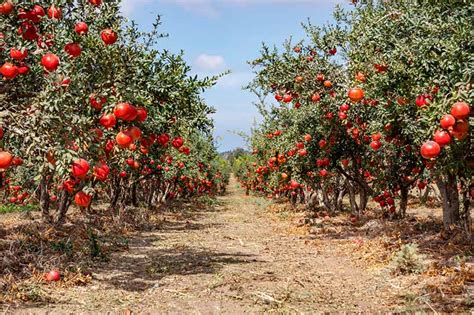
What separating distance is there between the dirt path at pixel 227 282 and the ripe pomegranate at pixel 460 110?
11.6ft

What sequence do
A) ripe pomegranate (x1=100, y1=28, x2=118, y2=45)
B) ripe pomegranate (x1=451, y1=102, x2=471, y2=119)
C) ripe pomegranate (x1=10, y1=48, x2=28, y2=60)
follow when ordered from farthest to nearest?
1. ripe pomegranate (x1=100, y1=28, x2=118, y2=45)
2. ripe pomegranate (x1=10, y1=48, x2=28, y2=60)
3. ripe pomegranate (x1=451, y1=102, x2=471, y2=119)

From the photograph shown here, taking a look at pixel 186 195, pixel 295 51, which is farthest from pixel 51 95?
pixel 186 195

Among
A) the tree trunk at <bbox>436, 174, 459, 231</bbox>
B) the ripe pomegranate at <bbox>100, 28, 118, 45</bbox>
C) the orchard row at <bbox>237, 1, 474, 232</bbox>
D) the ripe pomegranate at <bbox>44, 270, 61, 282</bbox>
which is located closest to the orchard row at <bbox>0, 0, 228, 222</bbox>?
the ripe pomegranate at <bbox>100, 28, 118, 45</bbox>

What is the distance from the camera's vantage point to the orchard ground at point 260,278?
25.9ft

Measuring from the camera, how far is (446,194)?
1288 centimetres

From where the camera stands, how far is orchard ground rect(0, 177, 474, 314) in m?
7.90

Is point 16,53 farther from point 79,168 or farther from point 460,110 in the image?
point 460,110

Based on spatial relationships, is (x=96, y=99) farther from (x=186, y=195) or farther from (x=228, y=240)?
(x=186, y=195)

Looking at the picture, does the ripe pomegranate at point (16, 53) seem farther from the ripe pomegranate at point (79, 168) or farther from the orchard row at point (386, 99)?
the orchard row at point (386, 99)

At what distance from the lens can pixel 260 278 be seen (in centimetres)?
994

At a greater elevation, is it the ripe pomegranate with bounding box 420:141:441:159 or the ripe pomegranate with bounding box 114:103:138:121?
the ripe pomegranate with bounding box 114:103:138:121

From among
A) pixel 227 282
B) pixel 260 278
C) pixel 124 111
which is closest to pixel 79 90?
pixel 124 111

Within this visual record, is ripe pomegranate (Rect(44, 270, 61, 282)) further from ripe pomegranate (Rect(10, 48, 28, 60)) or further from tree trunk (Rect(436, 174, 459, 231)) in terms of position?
tree trunk (Rect(436, 174, 459, 231))

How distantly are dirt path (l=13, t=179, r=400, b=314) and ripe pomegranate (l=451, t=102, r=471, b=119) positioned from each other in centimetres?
353
